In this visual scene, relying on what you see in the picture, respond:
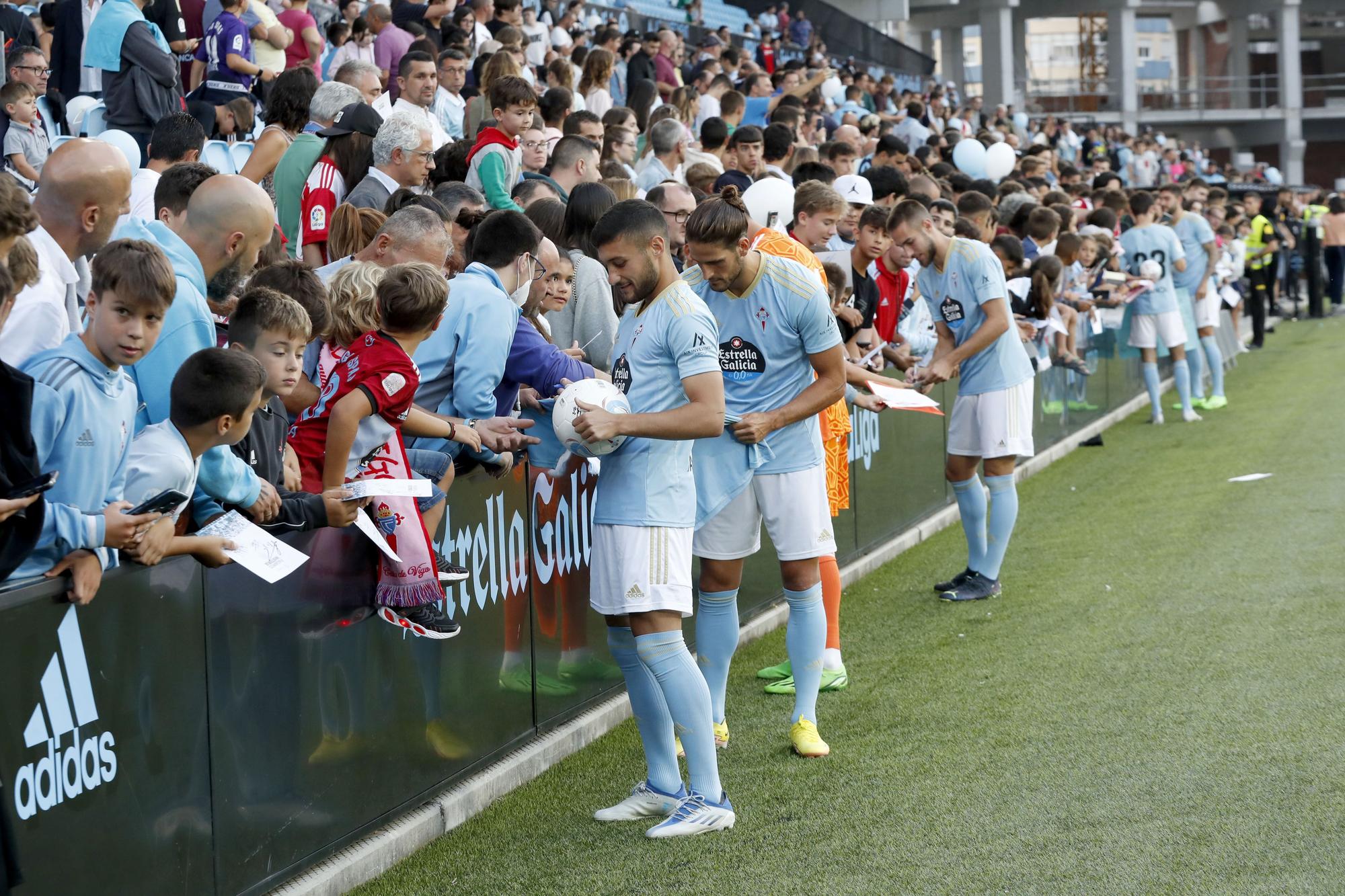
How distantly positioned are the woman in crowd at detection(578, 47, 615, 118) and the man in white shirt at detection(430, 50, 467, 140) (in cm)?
203

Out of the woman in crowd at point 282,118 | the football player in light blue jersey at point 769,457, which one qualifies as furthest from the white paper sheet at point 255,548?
the woman in crowd at point 282,118

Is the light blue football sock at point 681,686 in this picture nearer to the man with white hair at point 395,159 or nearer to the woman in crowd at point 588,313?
the woman in crowd at point 588,313

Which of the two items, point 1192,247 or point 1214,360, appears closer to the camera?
point 1214,360

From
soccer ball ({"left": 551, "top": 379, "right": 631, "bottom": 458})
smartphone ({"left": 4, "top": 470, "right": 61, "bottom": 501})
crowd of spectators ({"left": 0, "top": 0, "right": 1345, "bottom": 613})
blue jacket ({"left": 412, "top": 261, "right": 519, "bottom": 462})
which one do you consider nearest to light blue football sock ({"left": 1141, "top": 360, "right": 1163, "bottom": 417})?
crowd of spectators ({"left": 0, "top": 0, "right": 1345, "bottom": 613})

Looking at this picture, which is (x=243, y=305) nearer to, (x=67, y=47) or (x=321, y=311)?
(x=321, y=311)

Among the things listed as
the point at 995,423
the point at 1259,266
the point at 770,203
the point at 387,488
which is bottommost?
the point at 1259,266

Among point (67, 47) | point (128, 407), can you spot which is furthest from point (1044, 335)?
point (128, 407)

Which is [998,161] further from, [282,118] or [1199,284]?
[282,118]

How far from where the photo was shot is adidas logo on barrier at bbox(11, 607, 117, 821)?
287 centimetres

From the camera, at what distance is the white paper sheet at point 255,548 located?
3.35 metres

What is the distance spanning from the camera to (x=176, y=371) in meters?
3.43

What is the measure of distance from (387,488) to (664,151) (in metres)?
5.78

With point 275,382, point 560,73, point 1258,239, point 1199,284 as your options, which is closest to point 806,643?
point 275,382

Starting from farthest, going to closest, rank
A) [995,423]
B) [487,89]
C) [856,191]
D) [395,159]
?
[487,89] → [856,191] → [995,423] → [395,159]
